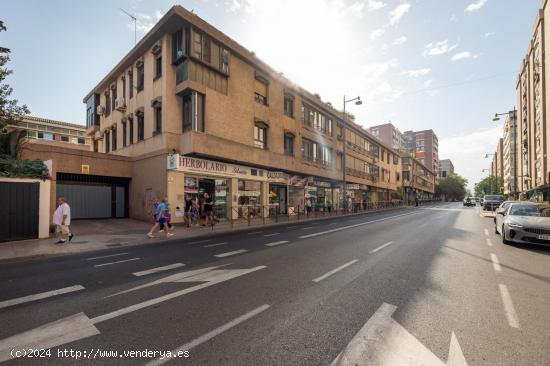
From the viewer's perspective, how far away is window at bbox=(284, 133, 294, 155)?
83.7 feet

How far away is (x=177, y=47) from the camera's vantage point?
17.2 metres

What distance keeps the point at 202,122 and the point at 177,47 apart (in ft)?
16.5

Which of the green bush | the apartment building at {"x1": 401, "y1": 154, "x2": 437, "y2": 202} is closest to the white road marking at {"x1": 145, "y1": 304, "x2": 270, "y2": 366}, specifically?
the green bush

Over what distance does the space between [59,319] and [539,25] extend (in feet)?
154

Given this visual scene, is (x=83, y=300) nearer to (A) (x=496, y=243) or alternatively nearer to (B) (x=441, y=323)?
(B) (x=441, y=323)

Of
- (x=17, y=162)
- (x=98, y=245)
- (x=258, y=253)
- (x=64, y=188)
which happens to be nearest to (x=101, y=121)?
(x=64, y=188)

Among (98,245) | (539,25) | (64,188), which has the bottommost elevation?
(98,245)

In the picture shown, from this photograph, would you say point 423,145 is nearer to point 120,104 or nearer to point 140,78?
point 140,78

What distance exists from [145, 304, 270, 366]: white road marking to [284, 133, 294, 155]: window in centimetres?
2198


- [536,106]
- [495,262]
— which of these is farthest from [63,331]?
[536,106]

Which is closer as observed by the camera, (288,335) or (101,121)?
(288,335)

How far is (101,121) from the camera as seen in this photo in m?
26.2

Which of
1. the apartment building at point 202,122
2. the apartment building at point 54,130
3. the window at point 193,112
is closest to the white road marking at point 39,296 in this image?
the apartment building at point 202,122

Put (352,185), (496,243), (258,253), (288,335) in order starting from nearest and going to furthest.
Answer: (288,335) < (258,253) < (496,243) < (352,185)
